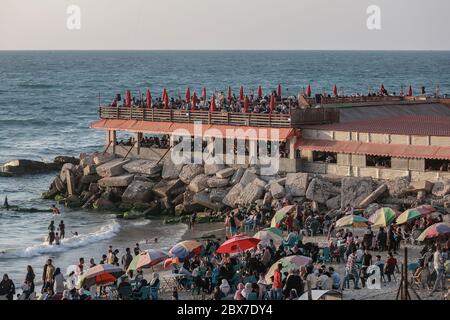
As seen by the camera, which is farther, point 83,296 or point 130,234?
point 130,234

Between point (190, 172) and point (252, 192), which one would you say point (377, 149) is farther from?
point (190, 172)

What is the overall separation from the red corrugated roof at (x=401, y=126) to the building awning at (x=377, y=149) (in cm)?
65

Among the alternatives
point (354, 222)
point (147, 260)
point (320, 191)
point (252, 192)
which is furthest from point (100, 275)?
point (252, 192)

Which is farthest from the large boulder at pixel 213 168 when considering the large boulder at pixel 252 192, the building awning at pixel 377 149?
the building awning at pixel 377 149

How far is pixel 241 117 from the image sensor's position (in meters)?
49.6

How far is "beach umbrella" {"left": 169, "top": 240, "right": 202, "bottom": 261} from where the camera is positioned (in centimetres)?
3441

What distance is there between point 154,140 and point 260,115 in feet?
23.8

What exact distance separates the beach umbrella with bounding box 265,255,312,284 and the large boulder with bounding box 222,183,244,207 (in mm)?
14649

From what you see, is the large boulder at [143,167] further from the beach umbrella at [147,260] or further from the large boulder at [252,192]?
the beach umbrella at [147,260]

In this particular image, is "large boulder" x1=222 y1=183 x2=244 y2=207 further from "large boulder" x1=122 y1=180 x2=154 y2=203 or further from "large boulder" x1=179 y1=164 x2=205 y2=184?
"large boulder" x1=122 y1=180 x2=154 y2=203

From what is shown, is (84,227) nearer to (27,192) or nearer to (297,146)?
(297,146)

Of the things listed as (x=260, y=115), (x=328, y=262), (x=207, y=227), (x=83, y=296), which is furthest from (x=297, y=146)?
(x=83, y=296)

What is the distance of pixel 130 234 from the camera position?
4547 cm

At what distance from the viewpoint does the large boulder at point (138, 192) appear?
5028 cm
